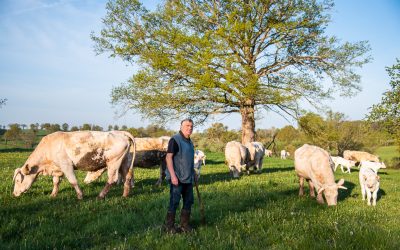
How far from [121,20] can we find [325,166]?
2040 centimetres

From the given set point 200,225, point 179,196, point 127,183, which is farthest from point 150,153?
point 179,196

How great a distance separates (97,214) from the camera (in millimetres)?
8109

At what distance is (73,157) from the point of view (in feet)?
34.8

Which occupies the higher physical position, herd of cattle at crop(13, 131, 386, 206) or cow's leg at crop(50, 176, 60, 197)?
herd of cattle at crop(13, 131, 386, 206)

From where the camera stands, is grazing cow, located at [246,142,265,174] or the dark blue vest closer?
the dark blue vest

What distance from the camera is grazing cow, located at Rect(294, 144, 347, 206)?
35.1ft

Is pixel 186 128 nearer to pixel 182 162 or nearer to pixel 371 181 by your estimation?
pixel 182 162

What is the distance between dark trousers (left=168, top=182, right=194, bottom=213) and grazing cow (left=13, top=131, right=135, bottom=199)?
3.99 m

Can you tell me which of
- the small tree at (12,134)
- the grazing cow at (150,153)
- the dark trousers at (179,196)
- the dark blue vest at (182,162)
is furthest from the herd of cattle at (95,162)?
the small tree at (12,134)

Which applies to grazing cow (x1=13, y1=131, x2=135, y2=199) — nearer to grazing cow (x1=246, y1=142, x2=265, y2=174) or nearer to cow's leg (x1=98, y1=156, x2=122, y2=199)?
cow's leg (x1=98, y1=156, x2=122, y2=199)

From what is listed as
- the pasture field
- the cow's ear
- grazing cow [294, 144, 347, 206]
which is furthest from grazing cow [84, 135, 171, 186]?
grazing cow [294, 144, 347, 206]

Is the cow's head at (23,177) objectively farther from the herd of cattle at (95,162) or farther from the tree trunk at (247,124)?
the tree trunk at (247,124)

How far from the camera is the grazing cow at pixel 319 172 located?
10.7 meters

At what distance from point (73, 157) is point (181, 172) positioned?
193 inches
